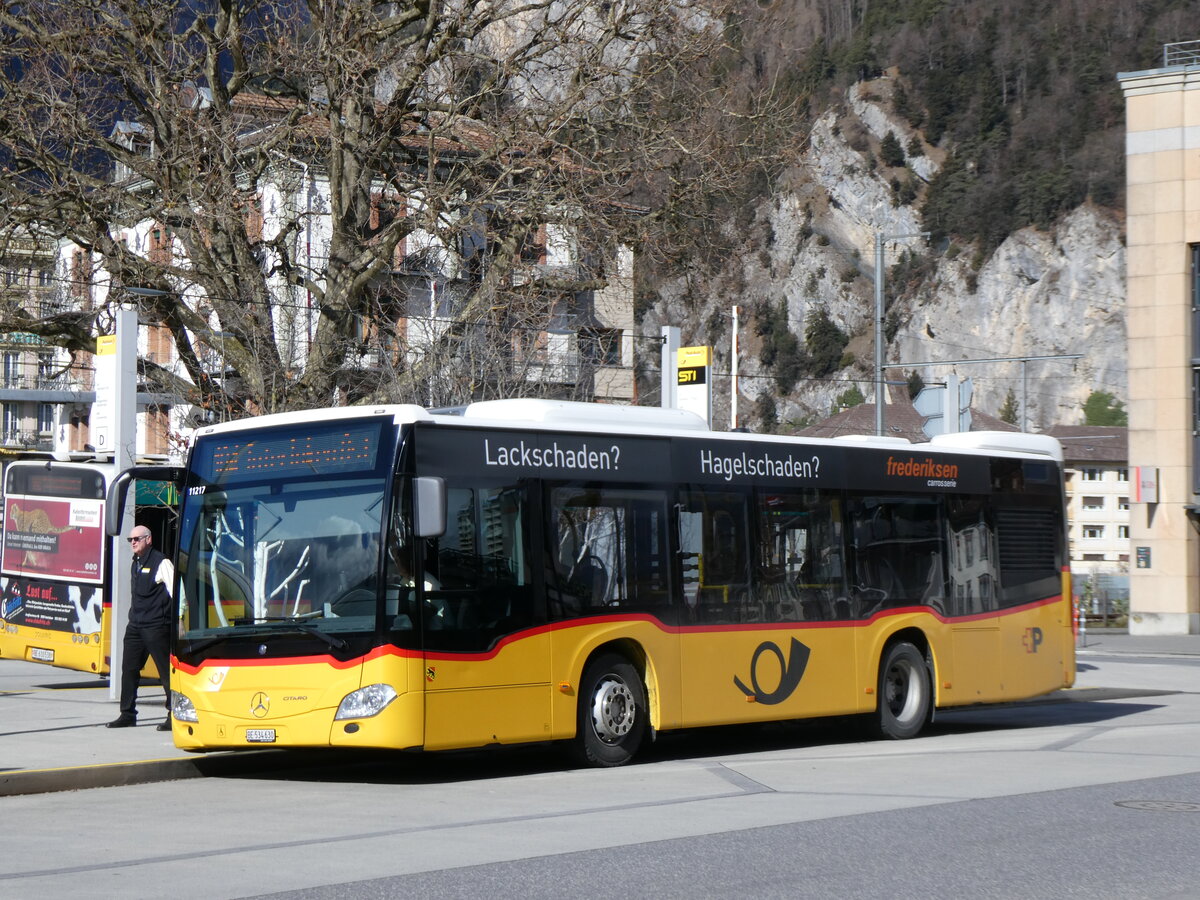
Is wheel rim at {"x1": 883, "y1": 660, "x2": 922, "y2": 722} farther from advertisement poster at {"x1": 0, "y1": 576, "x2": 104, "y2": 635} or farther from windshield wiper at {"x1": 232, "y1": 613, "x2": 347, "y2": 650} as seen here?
advertisement poster at {"x1": 0, "y1": 576, "x2": 104, "y2": 635}

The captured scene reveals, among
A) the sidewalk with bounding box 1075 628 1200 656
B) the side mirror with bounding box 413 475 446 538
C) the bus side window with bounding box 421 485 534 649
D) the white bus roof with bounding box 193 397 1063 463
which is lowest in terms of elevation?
the sidewalk with bounding box 1075 628 1200 656

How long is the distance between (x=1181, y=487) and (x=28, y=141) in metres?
32.3

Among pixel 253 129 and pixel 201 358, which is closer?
pixel 253 129

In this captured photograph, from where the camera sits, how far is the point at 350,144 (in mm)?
20453

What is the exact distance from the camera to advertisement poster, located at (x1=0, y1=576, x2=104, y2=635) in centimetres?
2006

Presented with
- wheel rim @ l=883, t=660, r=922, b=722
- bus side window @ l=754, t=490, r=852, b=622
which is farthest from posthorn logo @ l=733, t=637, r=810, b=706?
wheel rim @ l=883, t=660, r=922, b=722

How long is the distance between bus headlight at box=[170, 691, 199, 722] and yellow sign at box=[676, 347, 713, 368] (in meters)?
9.09

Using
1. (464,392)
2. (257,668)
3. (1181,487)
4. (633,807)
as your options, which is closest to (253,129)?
(464,392)

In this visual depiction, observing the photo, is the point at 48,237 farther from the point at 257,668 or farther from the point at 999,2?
the point at 999,2

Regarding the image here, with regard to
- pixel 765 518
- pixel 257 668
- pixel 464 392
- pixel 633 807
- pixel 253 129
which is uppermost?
pixel 253 129

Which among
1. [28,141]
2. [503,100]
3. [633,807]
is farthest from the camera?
[503,100]

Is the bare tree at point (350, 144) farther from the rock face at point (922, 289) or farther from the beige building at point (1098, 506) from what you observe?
the beige building at point (1098, 506)

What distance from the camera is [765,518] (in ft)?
47.2

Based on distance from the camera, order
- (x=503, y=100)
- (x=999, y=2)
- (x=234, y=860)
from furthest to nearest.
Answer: (x=999, y=2)
(x=503, y=100)
(x=234, y=860)
